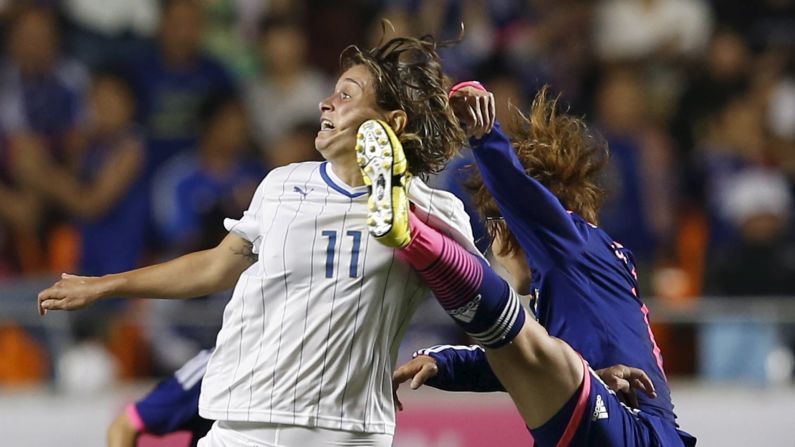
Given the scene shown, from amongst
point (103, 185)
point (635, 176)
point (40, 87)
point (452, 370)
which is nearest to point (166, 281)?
point (452, 370)

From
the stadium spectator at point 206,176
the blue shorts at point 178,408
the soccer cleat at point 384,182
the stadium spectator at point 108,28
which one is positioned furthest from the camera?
the stadium spectator at point 108,28

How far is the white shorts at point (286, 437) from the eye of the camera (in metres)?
3.33

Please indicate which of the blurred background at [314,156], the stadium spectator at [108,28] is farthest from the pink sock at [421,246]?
the stadium spectator at [108,28]

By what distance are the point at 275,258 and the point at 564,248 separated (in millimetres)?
788

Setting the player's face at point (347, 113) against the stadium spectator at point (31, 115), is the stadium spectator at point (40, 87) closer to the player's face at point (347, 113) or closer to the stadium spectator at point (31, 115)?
the stadium spectator at point (31, 115)

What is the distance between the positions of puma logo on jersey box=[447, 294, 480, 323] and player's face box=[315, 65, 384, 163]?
0.45m

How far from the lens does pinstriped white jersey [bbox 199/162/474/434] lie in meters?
3.33

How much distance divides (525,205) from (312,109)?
4699 mm

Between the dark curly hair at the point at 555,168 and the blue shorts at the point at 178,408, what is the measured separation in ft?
3.14

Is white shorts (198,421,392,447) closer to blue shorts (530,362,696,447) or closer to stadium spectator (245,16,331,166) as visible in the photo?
blue shorts (530,362,696,447)

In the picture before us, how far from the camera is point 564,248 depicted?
3711mm

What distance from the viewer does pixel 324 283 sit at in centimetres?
334

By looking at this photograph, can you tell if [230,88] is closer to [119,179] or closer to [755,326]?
[119,179]

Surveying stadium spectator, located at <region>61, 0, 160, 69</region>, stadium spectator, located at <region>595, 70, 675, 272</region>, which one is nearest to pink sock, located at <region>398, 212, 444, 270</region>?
stadium spectator, located at <region>595, 70, 675, 272</region>
